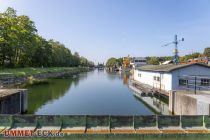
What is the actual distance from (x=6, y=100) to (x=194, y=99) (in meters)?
15.0

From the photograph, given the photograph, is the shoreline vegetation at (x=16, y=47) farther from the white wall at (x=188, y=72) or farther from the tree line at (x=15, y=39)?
the white wall at (x=188, y=72)

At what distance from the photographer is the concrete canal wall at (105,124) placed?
52.7ft

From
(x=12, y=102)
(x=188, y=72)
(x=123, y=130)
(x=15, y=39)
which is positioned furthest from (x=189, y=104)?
(x=15, y=39)

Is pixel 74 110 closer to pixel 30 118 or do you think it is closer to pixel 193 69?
pixel 30 118

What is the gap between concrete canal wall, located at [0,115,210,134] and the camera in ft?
52.7

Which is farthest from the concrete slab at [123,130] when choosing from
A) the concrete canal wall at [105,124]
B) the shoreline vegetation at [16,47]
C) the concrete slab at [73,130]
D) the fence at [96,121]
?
the shoreline vegetation at [16,47]

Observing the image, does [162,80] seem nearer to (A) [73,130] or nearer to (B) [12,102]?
(B) [12,102]

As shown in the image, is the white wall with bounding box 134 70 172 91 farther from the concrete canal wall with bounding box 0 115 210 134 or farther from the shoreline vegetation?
the shoreline vegetation

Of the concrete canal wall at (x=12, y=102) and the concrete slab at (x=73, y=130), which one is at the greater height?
the concrete canal wall at (x=12, y=102)

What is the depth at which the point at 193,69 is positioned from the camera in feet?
112

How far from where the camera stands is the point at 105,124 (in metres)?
16.4

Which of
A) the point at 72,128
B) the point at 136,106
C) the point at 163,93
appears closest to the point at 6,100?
the point at 72,128

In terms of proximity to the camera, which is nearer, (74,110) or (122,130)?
(122,130)

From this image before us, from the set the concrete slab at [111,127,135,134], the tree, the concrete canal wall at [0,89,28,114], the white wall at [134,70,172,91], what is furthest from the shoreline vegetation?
the tree
